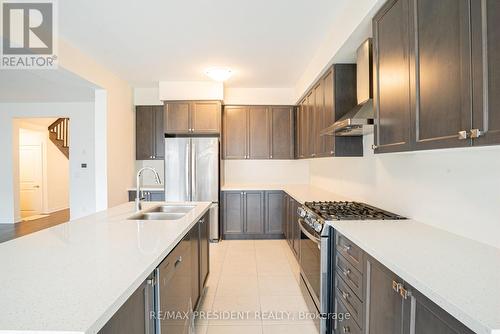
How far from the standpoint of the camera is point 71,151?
5.78 metres

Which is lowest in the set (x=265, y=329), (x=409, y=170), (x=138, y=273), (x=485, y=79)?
(x=265, y=329)

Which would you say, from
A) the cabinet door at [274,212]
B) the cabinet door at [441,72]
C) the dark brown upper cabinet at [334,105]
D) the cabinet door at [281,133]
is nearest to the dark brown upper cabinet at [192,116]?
the cabinet door at [281,133]

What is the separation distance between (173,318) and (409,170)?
1.93 metres

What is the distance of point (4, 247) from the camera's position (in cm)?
147

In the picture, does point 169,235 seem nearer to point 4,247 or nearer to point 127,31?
point 4,247

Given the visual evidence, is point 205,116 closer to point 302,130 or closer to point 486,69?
point 302,130

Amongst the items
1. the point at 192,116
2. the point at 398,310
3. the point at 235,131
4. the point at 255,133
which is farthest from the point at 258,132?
the point at 398,310

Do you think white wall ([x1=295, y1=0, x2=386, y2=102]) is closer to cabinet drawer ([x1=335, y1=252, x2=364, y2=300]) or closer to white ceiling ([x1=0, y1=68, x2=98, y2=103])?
cabinet drawer ([x1=335, y1=252, x2=364, y2=300])

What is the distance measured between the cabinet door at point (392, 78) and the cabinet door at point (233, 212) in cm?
299

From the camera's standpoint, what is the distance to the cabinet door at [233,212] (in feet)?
15.1

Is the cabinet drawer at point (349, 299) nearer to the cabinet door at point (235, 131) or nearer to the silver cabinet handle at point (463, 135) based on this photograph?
the silver cabinet handle at point (463, 135)

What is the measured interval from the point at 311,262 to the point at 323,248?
45 cm

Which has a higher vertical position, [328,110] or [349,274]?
[328,110]

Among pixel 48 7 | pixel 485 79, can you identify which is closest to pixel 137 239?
pixel 485 79
